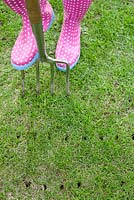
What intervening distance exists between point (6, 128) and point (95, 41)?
1.90 ft

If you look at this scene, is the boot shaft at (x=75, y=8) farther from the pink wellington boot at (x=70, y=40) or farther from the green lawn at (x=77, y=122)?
the green lawn at (x=77, y=122)

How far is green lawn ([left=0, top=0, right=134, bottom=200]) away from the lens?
5.19 ft

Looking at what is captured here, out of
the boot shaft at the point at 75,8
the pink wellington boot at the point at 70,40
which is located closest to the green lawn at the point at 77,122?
the pink wellington boot at the point at 70,40

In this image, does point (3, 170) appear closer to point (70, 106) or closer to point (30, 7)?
point (70, 106)

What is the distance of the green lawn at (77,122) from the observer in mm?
1582

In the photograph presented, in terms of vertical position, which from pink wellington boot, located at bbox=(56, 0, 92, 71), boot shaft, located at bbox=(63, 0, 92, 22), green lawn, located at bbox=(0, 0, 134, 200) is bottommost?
green lawn, located at bbox=(0, 0, 134, 200)

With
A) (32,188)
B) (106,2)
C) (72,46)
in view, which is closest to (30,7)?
(72,46)

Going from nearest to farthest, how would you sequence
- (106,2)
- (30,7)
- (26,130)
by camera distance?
(30,7) → (26,130) → (106,2)

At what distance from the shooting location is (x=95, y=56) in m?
1.85

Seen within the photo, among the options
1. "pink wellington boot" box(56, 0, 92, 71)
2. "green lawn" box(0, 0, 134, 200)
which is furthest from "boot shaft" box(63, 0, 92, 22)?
"green lawn" box(0, 0, 134, 200)

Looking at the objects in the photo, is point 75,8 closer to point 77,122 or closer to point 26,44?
point 26,44

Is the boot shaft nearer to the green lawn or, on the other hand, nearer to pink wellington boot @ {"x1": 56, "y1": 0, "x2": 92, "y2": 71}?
pink wellington boot @ {"x1": 56, "y1": 0, "x2": 92, "y2": 71}

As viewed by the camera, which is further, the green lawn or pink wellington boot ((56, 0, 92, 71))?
pink wellington boot ((56, 0, 92, 71))

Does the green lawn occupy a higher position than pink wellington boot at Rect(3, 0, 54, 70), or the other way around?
pink wellington boot at Rect(3, 0, 54, 70)
